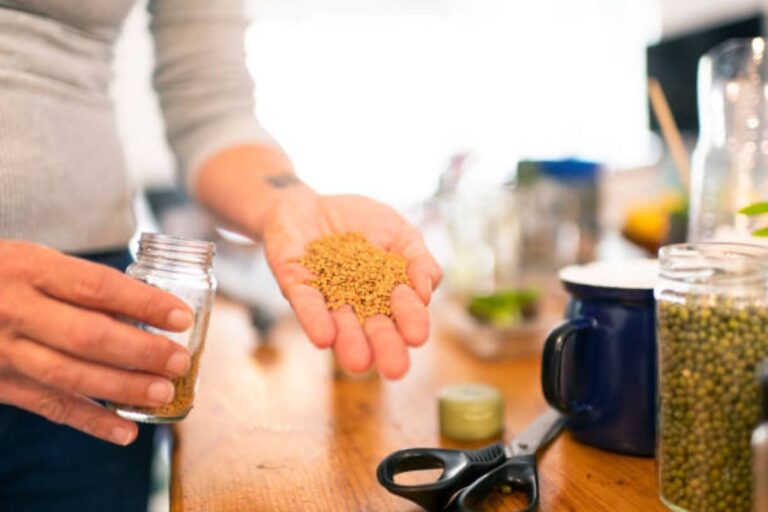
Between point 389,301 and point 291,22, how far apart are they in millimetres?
5217

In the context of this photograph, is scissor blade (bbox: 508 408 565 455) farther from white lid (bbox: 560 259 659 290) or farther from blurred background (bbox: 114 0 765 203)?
blurred background (bbox: 114 0 765 203)

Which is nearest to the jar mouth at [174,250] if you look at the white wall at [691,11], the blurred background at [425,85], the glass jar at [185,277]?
the glass jar at [185,277]

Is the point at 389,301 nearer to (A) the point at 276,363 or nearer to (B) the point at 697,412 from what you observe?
(B) the point at 697,412

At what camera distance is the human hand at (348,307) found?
564 mm

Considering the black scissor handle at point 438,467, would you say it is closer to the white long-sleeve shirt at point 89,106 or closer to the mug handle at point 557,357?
the mug handle at point 557,357

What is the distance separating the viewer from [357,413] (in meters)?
0.84

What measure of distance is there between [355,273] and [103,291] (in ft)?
0.79

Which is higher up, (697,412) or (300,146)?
(300,146)

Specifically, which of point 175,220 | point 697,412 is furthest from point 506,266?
point 175,220

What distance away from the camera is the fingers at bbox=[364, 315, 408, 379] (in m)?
0.54

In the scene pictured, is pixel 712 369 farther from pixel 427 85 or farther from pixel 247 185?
pixel 427 85

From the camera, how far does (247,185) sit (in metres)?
0.89

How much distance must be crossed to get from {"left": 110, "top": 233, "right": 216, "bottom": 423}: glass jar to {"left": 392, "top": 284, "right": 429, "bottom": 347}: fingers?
18 centimetres

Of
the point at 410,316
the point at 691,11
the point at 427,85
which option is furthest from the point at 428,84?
the point at 410,316
